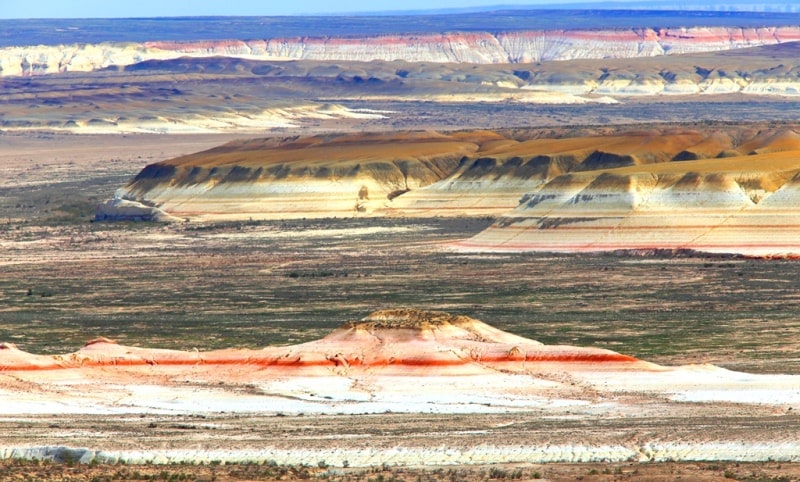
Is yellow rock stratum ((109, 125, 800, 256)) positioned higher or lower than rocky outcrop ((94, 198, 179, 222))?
higher

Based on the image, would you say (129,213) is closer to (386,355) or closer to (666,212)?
(666,212)

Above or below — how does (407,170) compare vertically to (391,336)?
above

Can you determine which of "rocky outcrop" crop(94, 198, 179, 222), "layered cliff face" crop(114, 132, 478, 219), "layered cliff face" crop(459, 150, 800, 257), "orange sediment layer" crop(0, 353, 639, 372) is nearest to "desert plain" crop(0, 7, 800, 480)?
"orange sediment layer" crop(0, 353, 639, 372)

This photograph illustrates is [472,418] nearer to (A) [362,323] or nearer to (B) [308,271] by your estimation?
(A) [362,323]

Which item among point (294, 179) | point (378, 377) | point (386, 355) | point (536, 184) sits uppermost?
point (536, 184)

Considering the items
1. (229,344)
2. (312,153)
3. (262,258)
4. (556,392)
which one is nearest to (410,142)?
(312,153)

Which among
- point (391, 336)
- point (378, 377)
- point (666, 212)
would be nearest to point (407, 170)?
point (666, 212)

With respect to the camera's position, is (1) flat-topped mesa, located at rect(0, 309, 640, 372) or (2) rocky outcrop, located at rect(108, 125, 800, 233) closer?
(1) flat-topped mesa, located at rect(0, 309, 640, 372)

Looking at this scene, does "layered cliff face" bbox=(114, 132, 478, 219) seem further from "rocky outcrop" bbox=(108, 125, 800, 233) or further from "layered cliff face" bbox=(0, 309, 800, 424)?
"layered cliff face" bbox=(0, 309, 800, 424)
